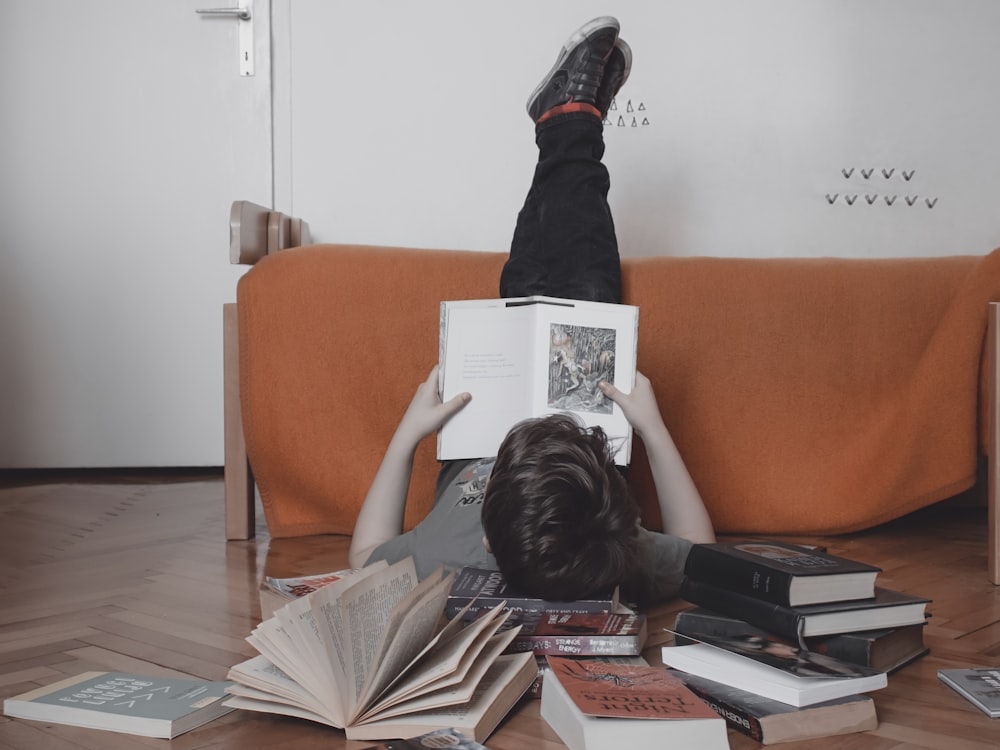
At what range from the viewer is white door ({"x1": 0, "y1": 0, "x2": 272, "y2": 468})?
2795mm

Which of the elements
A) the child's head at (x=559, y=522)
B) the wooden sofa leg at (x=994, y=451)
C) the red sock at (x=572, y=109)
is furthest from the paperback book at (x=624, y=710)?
the red sock at (x=572, y=109)

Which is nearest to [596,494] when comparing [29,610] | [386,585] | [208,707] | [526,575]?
[526,575]

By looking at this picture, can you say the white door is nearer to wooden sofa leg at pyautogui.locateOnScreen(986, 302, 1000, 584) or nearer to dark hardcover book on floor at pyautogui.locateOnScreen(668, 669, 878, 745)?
wooden sofa leg at pyautogui.locateOnScreen(986, 302, 1000, 584)

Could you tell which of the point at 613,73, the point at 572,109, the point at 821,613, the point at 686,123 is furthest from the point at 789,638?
the point at 686,123

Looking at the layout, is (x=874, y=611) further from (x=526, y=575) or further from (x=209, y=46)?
(x=209, y=46)

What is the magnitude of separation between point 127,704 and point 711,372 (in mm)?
1220

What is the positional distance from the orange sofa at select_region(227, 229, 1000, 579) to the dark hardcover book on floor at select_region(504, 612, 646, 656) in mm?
799

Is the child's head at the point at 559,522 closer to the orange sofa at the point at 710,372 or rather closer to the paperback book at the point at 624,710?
the paperback book at the point at 624,710

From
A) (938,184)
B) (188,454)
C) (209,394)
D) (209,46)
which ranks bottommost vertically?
(188,454)

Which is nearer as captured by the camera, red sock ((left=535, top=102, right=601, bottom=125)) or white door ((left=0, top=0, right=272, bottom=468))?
red sock ((left=535, top=102, right=601, bottom=125))

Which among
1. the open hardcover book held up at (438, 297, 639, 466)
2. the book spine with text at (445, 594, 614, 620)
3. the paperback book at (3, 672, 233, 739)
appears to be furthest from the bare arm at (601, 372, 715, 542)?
the paperback book at (3, 672, 233, 739)

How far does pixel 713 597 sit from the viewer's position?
43.9 inches

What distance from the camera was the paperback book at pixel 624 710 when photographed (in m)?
0.81

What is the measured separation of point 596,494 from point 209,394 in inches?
83.2
